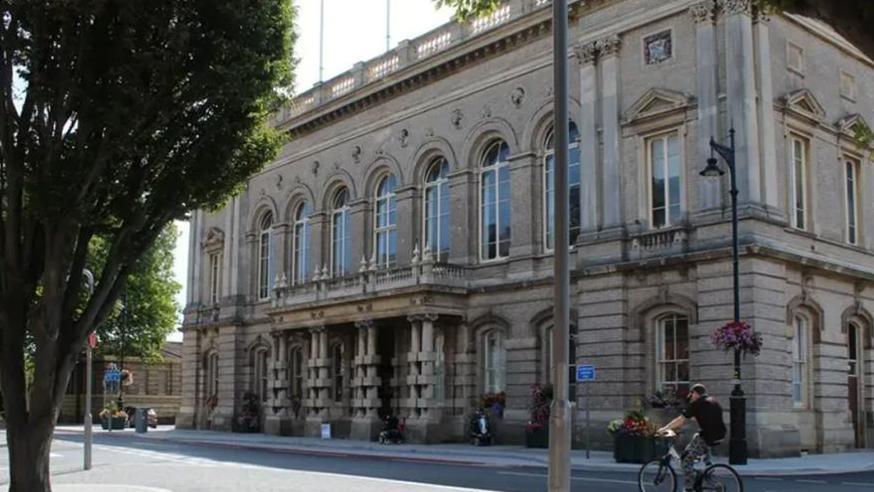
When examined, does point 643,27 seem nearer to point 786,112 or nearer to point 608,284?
point 786,112

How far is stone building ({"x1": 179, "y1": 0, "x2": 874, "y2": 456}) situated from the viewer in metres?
28.2

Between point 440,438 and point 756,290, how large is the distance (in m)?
12.9

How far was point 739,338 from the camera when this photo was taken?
2455 cm

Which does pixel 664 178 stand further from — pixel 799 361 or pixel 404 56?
pixel 404 56

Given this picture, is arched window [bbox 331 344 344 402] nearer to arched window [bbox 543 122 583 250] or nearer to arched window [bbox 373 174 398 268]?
arched window [bbox 373 174 398 268]

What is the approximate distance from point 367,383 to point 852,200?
17713 millimetres

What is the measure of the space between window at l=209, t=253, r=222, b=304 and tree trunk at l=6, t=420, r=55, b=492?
39.0 metres

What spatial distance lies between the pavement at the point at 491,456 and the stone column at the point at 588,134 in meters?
7.36

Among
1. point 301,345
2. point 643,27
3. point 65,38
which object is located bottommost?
point 301,345

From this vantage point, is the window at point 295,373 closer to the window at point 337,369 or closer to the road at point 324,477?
the window at point 337,369

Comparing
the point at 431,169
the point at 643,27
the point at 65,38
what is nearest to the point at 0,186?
the point at 65,38

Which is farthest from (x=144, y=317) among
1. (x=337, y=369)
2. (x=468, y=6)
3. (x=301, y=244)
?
(x=468, y=6)

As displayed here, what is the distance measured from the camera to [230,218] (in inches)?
2016

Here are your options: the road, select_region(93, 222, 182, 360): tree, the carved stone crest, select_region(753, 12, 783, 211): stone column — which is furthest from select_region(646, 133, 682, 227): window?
select_region(93, 222, 182, 360): tree
